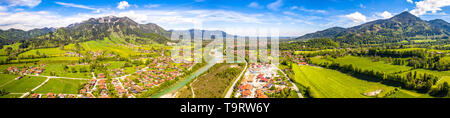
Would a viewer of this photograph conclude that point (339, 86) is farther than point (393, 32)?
No

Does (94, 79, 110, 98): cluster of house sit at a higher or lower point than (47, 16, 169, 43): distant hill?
lower

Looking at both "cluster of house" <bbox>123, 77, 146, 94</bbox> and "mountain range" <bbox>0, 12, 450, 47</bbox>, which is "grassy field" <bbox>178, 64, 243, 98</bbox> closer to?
"cluster of house" <bbox>123, 77, 146, 94</bbox>

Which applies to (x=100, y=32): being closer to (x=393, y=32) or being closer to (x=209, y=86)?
(x=209, y=86)

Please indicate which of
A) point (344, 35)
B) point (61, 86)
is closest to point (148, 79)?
point (61, 86)

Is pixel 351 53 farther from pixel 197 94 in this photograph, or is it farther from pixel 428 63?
pixel 197 94

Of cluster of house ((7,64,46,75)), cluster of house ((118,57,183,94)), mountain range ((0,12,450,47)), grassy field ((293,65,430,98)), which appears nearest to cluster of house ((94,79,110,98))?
cluster of house ((118,57,183,94))
